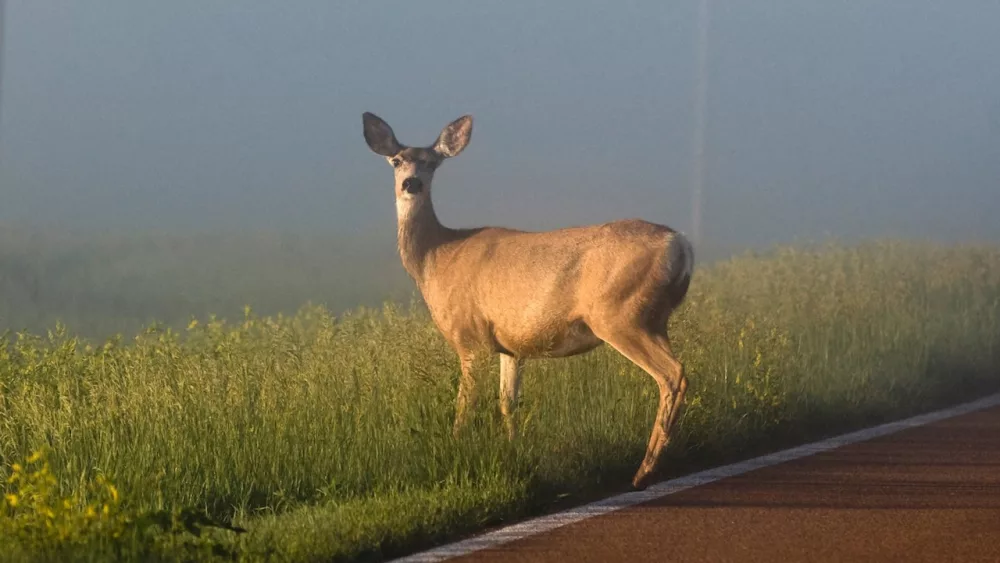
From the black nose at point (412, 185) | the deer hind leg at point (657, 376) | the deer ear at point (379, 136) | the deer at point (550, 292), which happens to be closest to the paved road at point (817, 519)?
the deer hind leg at point (657, 376)

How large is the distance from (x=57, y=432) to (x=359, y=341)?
4.19 meters

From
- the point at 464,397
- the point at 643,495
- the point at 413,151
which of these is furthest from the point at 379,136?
the point at 643,495

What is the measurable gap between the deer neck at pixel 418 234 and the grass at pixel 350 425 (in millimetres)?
678

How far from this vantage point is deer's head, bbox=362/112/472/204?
12.3 meters

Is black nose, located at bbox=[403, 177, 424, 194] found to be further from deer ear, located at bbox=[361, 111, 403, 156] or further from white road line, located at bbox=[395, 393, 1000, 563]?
white road line, located at bbox=[395, 393, 1000, 563]

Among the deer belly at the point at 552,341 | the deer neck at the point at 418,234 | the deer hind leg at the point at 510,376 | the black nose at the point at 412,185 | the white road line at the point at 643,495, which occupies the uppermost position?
the black nose at the point at 412,185

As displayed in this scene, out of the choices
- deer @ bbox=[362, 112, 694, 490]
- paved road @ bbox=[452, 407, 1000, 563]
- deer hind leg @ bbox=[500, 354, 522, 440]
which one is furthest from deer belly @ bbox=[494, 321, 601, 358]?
paved road @ bbox=[452, 407, 1000, 563]

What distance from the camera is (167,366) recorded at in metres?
13.2

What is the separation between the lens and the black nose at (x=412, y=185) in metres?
12.2

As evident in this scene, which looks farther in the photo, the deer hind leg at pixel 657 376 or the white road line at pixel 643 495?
the deer hind leg at pixel 657 376

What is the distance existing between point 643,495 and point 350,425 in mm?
2169

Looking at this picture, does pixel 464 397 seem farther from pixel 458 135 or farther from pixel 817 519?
pixel 817 519

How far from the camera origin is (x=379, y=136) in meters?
12.5

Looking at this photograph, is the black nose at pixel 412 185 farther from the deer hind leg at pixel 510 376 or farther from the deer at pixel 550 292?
the deer hind leg at pixel 510 376
